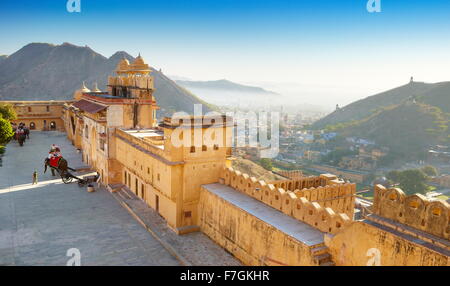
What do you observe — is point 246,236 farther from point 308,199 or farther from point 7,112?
point 7,112

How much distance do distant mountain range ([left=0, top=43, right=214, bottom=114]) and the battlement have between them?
10958 cm

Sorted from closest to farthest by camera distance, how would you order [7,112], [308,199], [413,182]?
[308,199], [7,112], [413,182]

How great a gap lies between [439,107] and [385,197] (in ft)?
398

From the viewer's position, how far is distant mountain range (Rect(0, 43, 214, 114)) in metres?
139

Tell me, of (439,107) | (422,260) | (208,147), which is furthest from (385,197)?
(439,107)

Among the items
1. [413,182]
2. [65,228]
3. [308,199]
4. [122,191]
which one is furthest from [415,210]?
[413,182]

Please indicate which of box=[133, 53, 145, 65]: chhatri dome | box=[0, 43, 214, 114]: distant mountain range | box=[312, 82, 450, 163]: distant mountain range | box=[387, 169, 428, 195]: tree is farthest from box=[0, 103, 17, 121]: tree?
box=[312, 82, 450, 163]: distant mountain range

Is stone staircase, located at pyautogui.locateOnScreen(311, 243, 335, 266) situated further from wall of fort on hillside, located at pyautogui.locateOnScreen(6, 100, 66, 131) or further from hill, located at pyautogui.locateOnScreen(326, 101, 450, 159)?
hill, located at pyautogui.locateOnScreen(326, 101, 450, 159)

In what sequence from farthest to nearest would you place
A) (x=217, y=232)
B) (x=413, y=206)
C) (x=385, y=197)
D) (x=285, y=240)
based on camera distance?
(x=217, y=232), (x=285, y=240), (x=385, y=197), (x=413, y=206)

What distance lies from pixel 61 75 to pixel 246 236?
156 m

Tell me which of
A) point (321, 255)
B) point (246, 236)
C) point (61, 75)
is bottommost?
point (246, 236)

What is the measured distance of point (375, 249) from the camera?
34.3 ft
